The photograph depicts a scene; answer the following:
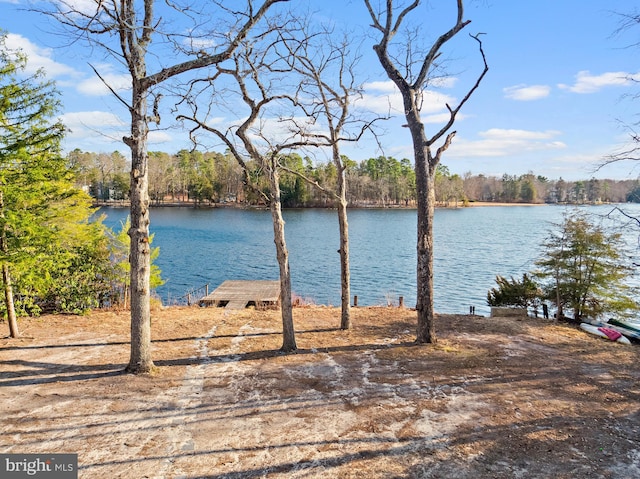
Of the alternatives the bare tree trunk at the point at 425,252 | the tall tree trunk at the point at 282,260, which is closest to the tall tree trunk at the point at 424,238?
the bare tree trunk at the point at 425,252

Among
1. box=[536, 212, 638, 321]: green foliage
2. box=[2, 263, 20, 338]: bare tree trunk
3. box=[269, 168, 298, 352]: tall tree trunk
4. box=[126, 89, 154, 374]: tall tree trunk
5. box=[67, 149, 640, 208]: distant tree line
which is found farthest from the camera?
box=[67, 149, 640, 208]: distant tree line

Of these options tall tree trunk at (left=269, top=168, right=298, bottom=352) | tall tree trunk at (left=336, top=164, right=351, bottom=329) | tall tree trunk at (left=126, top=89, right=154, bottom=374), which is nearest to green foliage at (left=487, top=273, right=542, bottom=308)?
tall tree trunk at (left=336, top=164, right=351, bottom=329)

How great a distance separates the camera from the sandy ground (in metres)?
4.50

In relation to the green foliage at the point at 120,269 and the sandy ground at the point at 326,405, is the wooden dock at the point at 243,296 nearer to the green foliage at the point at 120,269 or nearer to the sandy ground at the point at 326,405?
the green foliage at the point at 120,269

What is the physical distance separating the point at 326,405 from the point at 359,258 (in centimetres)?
2651

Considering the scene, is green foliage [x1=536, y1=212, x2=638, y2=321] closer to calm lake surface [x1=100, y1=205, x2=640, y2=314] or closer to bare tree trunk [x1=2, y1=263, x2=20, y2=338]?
calm lake surface [x1=100, y1=205, x2=640, y2=314]

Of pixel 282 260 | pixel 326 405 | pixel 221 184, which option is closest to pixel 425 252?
pixel 282 260

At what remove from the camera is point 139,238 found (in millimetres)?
6742

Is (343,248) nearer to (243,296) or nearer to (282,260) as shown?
(282,260)

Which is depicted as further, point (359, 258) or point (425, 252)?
point (359, 258)

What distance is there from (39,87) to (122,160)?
84.3 meters

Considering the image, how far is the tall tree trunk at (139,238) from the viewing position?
6.75 meters

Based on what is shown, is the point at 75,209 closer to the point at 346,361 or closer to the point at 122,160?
the point at 346,361

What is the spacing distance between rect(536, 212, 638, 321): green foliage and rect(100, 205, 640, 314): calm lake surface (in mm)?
772
